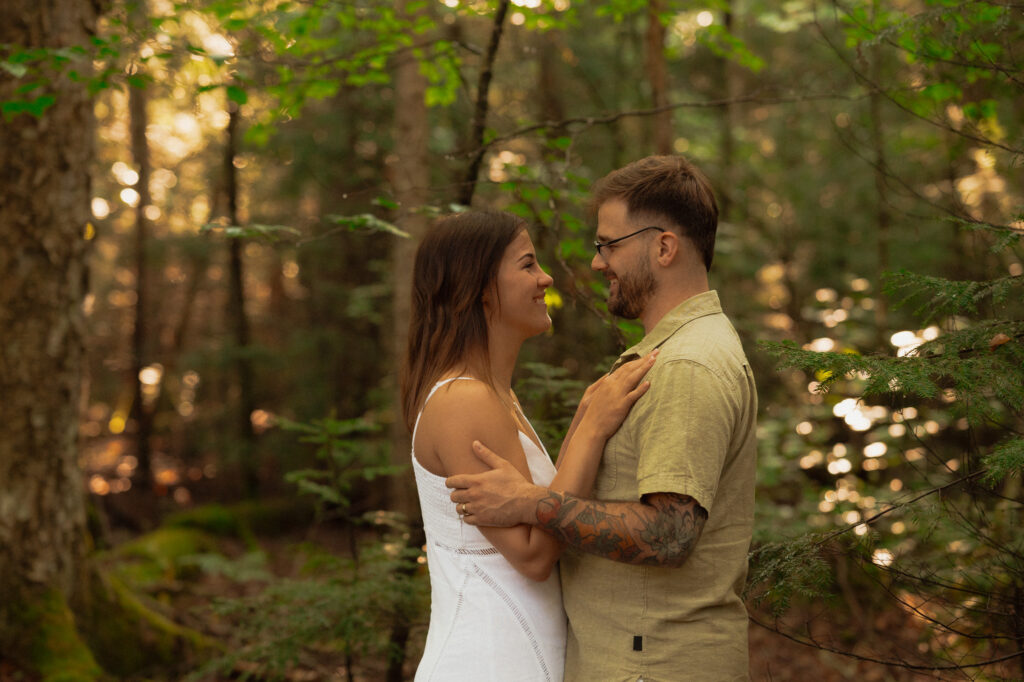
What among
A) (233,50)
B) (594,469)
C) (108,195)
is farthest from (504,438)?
(108,195)

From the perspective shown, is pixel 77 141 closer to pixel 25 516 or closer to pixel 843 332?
pixel 25 516

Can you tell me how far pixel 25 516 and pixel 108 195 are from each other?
49.1ft

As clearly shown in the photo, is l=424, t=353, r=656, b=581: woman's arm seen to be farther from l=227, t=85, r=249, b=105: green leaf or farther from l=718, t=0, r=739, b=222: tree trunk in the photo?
l=718, t=0, r=739, b=222: tree trunk

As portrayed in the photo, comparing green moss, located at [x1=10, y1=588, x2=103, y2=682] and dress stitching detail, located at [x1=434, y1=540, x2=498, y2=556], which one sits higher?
dress stitching detail, located at [x1=434, y1=540, x2=498, y2=556]

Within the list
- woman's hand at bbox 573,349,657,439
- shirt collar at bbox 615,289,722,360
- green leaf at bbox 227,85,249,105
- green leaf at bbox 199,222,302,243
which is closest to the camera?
woman's hand at bbox 573,349,657,439

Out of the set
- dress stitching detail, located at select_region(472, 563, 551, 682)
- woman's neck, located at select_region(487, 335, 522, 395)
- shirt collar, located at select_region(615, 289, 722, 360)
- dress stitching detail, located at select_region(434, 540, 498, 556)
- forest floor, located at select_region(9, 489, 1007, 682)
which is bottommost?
forest floor, located at select_region(9, 489, 1007, 682)

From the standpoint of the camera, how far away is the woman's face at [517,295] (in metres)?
2.66

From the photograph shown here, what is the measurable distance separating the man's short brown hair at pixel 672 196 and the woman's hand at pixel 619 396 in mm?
424

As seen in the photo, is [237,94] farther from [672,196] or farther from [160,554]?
[160,554]

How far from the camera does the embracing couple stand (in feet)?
6.89

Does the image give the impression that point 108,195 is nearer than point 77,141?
No

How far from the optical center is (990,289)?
264 cm

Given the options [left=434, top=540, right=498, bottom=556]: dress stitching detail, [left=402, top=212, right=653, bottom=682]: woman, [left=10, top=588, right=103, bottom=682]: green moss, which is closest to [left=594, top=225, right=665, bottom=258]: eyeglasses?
[left=402, top=212, right=653, bottom=682]: woman

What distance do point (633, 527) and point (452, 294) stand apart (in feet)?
3.37
